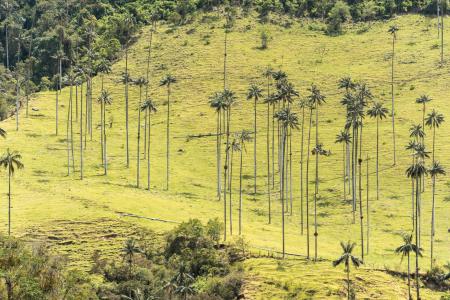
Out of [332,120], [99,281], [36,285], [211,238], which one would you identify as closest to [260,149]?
[332,120]

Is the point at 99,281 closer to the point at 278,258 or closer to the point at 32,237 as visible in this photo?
the point at 32,237

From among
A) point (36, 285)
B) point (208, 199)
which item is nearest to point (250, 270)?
point (36, 285)

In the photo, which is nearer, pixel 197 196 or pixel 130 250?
pixel 130 250

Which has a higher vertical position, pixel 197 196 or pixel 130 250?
pixel 197 196

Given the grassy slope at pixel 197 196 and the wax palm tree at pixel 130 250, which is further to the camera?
the grassy slope at pixel 197 196

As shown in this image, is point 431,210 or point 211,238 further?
point 431,210

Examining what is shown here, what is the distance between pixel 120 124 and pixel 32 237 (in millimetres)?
87182

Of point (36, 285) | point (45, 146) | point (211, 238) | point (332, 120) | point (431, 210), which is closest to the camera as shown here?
point (36, 285)

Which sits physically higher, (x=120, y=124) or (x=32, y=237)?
(x=120, y=124)

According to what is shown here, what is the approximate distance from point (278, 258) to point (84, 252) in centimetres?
3135

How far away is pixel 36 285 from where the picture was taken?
306 ft

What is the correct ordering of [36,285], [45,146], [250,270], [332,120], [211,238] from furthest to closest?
A: [332,120], [45,146], [211,238], [250,270], [36,285]

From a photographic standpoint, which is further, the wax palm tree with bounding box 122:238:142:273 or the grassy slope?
the grassy slope

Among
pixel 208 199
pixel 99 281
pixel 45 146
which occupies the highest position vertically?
pixel 45 146
